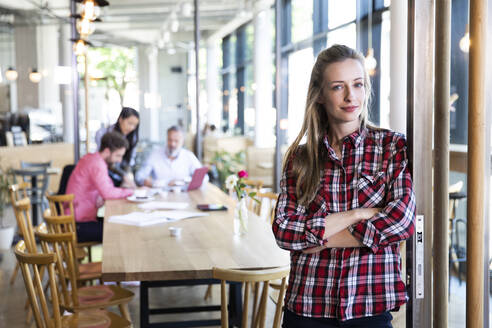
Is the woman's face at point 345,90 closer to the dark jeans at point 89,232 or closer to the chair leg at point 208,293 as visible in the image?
the chair leg at point 208,293

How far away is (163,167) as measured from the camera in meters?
6.04

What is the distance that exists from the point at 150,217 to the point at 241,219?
867 millimetres

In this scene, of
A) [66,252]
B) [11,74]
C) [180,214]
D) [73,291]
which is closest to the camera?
[73,291]

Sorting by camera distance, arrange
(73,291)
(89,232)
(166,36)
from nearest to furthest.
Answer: (73,291), (89,232), (166,36)

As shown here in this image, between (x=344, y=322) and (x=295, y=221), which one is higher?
(x=295, y=221)

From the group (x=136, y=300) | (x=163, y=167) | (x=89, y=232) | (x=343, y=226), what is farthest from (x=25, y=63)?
(x=343, y=226)

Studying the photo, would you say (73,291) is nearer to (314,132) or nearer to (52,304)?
(52,304)

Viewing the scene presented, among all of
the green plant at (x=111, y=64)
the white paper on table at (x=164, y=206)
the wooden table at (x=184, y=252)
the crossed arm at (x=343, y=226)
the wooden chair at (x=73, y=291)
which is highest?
the green plant at (x=111, y=64)

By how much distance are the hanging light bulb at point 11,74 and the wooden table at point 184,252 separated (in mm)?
7288

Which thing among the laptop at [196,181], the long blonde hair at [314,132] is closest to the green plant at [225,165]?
the laptop at [196,181]

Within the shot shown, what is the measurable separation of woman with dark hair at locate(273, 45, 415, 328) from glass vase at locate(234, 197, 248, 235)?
1.61 metres

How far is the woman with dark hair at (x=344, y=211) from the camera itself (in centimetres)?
163

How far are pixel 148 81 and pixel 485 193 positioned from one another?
578 cm

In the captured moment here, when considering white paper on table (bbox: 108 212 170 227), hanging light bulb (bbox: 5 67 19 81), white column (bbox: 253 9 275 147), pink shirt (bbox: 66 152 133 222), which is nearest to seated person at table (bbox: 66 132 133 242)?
pink shirt (bbox: 66 152 133 222)
